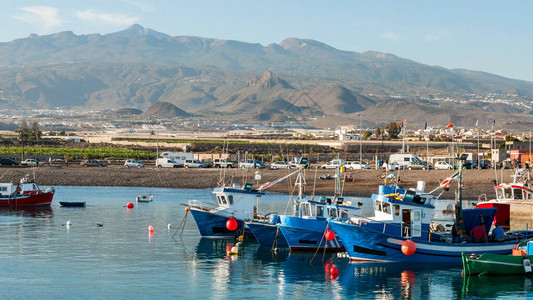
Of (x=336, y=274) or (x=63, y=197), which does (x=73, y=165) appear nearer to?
(x=63, y=197)

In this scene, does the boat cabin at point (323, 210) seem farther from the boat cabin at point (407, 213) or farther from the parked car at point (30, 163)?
the parked car at point (30, 163)

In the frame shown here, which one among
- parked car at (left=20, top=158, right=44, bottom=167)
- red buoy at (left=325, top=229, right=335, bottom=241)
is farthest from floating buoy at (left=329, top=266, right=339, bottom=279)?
parked car at (left=20, top=158, right=44, bottom=167)

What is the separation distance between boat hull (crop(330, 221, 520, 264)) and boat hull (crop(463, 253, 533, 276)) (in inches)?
80.1

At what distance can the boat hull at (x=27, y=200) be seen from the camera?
68125mm

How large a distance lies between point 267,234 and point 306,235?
314 centimetres

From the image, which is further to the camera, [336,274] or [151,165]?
[151,165]

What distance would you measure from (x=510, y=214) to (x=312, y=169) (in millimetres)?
53213

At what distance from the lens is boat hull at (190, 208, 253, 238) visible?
160 feet

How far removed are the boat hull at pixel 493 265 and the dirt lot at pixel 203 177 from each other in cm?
3946

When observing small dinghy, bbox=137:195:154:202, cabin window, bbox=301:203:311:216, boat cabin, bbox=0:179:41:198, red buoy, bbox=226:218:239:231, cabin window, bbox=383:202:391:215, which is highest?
cabin window, bbox=383:202:391:215

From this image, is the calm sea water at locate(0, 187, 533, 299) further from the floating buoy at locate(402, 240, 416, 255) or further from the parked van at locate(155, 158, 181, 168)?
the parked van at locate(155, 158, 181, 168)

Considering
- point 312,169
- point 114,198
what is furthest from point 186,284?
point 312,169

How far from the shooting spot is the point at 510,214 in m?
51.2

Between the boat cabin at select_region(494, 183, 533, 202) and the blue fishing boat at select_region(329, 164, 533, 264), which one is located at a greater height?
the boat cabin at select_region(494, 183, 533, 202)
